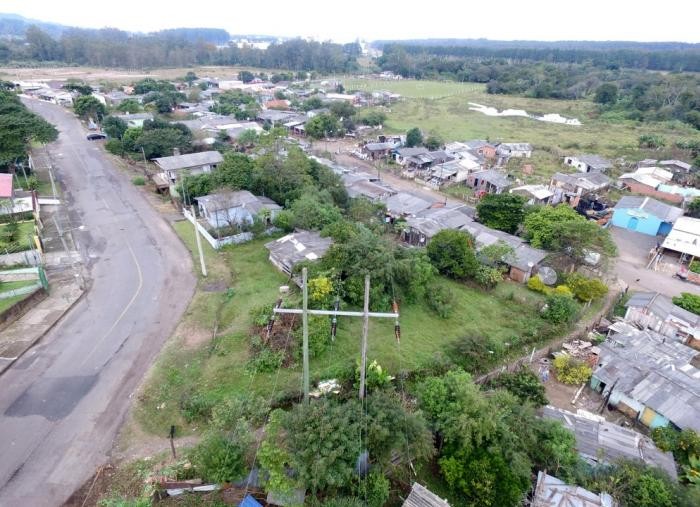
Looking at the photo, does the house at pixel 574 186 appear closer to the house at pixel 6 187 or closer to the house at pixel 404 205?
the house at pixel 404 205

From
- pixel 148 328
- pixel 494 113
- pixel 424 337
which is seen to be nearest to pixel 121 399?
pixel 148 328

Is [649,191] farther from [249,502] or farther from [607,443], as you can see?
[249,502]

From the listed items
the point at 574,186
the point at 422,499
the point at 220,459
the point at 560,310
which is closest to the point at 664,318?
the point at 560,310

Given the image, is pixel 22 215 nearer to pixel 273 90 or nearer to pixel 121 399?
pixel 121 399

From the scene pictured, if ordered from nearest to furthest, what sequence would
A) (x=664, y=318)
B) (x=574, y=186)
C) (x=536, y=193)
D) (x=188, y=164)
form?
1. (x=664, y=318)
2. (x=536, y=193)
3. (x=188, y=164)
4. (x=574, y=186)

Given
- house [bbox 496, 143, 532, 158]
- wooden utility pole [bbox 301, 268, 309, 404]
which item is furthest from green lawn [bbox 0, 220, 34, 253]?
house [bbox 496, 143, 532, 158]

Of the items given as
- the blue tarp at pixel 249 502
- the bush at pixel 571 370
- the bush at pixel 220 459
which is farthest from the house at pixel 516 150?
the blue tarp at pixel 249 502

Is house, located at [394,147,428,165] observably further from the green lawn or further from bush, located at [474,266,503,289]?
the green lawn
